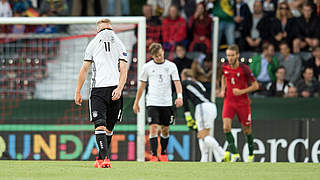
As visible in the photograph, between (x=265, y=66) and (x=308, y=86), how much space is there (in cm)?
100

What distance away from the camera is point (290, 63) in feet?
51.6

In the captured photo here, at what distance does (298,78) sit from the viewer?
50.8 feet

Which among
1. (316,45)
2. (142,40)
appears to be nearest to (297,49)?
(316,45)

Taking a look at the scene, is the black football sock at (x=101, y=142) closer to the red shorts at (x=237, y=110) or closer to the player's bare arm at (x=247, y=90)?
the player's bare arm at (x=247, y=90)

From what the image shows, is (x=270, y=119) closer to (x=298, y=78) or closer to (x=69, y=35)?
(x=298, y=78)

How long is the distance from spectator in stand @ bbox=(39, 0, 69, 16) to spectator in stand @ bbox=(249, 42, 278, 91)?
4.46m

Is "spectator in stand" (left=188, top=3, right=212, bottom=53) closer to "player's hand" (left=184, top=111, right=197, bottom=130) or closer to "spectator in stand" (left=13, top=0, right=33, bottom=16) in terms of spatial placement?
"player's hand" (left=184, top=111, right=197, bottom=130)

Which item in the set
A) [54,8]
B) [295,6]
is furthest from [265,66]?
[54,8]

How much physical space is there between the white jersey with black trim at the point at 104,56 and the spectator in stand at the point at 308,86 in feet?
23.5

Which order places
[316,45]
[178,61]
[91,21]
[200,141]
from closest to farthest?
[91,21]
[200,141]
[178,61]
[316,45]

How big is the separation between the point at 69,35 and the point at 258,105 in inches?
165

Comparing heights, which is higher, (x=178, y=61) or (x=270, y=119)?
(x=178, y=61)

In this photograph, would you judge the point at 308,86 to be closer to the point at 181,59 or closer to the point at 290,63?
the point at 290,63

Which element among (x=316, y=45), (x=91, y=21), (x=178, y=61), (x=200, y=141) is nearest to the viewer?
(x=91, y=21)
